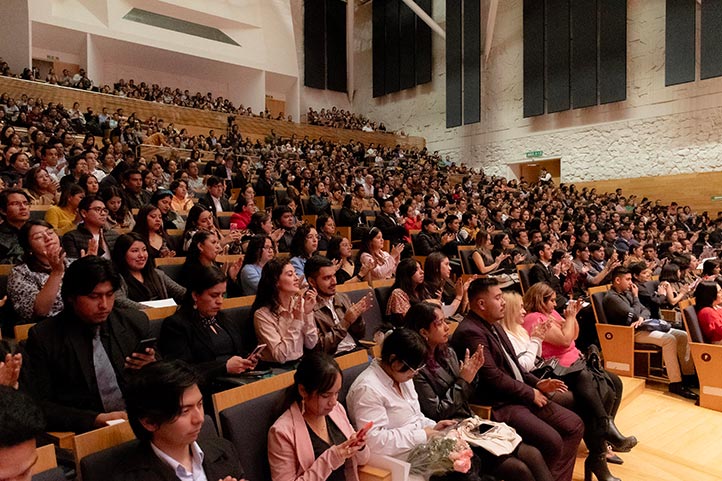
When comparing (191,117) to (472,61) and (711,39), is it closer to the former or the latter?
(472,61)

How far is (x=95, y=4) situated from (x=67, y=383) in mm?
A: 11528

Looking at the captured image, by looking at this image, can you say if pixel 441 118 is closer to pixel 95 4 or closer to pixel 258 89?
pixel 258 89

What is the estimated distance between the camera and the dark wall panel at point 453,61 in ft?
41.0

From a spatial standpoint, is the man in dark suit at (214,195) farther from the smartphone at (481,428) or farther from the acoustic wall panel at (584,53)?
the acoustic wall panel at (584,53)

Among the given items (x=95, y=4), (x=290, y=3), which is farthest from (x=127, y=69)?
(x=290, y=3)

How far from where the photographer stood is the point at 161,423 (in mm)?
968

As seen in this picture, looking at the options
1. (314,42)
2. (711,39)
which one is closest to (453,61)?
(314,42)

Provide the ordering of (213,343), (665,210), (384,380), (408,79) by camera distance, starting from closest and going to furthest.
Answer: (384,380) < (213,343) < (665,210) < (408,79)

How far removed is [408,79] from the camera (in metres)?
13.9

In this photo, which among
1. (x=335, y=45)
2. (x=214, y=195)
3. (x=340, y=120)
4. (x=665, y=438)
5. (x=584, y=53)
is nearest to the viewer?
(x=665, y=438)

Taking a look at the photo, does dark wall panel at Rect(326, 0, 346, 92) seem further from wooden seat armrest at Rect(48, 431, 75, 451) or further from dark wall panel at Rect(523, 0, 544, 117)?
wooden seat armrest at Rect(48, 431, 75, 451)

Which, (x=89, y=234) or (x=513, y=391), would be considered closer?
(x=513, y=391)

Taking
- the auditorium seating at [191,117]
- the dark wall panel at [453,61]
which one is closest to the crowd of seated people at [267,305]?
the auditorium seating at [191,117]

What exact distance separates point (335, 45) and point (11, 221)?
13689 millimetres
